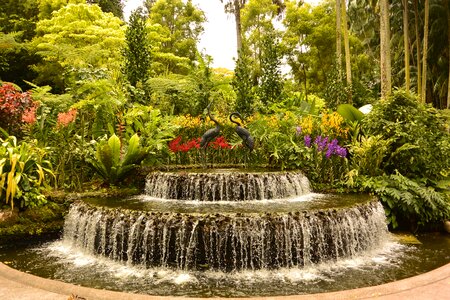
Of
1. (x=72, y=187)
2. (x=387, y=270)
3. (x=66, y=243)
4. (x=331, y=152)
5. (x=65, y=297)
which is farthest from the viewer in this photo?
(x=331, y=152)

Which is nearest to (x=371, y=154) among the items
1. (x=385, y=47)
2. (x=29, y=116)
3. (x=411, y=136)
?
(x=411, y=136)

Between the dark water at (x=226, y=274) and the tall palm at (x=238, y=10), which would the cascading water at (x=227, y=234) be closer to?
the dark water at (x=226, y=274)

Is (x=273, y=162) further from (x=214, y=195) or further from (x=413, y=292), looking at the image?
(x=413, y=292)

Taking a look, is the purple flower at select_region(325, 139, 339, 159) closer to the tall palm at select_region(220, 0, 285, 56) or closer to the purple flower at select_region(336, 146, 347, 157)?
the purple flower at select_region(336, 146, 347, 157)

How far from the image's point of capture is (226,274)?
4.93 meters

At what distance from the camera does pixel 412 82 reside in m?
24.2

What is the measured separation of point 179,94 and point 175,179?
6.07 m

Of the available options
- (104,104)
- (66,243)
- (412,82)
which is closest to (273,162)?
(104,104)

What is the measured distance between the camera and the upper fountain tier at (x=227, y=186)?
7047mm

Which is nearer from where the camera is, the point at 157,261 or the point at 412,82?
the point at 157,261

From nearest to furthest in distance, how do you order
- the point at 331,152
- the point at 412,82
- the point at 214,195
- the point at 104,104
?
the point at 214,195, the point at 331,152, the point at 104,104, the point at 412,82

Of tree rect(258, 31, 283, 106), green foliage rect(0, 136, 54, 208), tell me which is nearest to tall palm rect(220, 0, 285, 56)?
tree rect(258, 31, 283, 106)

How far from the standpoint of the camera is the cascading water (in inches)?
200

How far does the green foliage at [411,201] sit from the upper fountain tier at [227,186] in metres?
1.65
